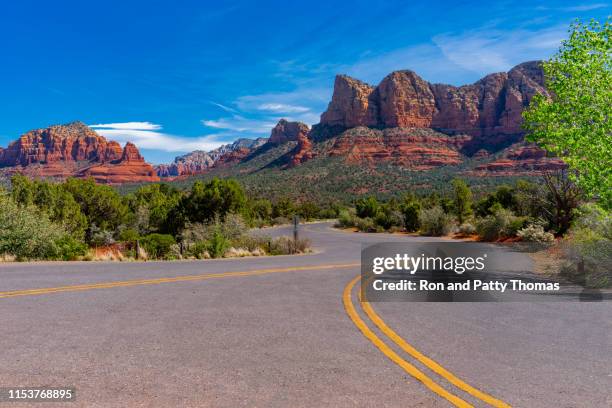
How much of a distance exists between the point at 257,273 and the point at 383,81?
19395 cm

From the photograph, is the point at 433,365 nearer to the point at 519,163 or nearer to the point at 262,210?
the point at 262,210

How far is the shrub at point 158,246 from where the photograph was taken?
20.5 metres

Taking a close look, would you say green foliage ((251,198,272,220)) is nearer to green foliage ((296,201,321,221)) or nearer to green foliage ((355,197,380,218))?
green foliage ((296,201,321,221))

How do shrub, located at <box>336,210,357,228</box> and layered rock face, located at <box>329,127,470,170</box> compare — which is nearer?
shrub, located at <box>336,210,357,228</box>

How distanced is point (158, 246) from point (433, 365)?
1847 cm

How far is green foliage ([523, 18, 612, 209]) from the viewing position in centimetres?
1165

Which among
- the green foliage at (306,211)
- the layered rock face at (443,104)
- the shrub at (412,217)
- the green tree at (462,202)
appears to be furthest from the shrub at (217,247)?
the layered rock face at (443,104)

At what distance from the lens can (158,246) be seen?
69.6ft

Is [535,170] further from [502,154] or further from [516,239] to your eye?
[516,239]

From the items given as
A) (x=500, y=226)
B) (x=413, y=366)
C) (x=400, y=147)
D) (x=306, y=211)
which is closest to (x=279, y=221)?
(x=306, y=211)

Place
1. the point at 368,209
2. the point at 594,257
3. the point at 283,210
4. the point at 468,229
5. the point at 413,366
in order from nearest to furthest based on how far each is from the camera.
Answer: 1. the point at 413,366
2. the point at 594,257
3. the point at 468,229
4. the point at 368,209
5. the point at 283,210

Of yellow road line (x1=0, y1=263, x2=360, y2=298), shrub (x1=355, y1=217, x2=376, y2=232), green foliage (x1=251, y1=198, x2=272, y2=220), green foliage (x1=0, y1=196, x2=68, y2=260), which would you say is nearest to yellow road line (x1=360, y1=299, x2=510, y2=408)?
yellow road line (x1=0, y1=263, x2=360, y2=298)

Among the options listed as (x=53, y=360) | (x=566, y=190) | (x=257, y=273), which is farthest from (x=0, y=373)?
(x=566, y=190)

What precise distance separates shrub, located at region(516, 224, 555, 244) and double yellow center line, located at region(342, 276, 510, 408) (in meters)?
23.1
